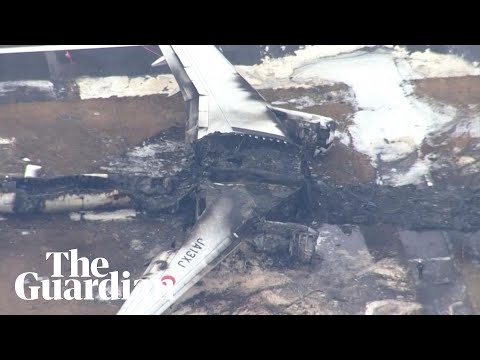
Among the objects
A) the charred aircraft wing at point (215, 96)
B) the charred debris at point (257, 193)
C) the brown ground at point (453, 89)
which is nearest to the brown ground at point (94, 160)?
the brown ground at point (453, 89)

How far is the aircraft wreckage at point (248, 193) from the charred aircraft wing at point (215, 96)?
0.08 meters

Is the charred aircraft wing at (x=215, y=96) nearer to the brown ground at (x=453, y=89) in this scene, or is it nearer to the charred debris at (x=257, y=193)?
the charred debris at (x=257, y=193)

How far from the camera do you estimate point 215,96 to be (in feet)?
146

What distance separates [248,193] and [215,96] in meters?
6.89

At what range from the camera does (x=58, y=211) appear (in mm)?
41688

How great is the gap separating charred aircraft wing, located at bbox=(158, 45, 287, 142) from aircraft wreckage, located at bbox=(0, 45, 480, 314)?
8cm

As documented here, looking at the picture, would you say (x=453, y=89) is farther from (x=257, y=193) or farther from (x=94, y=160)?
(x=94, y=160)

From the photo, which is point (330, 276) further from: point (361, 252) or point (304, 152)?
point (304, 152)

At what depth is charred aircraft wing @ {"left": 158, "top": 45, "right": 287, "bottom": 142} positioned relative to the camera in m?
43.1

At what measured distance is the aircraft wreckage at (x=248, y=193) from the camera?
39.1 meters

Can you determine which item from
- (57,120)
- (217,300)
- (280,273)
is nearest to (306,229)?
(280,273)

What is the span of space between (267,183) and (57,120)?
14.0 m

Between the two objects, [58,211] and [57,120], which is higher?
[57,120]

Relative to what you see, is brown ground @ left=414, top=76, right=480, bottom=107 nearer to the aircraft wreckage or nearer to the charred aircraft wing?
the aircraft wreckage
